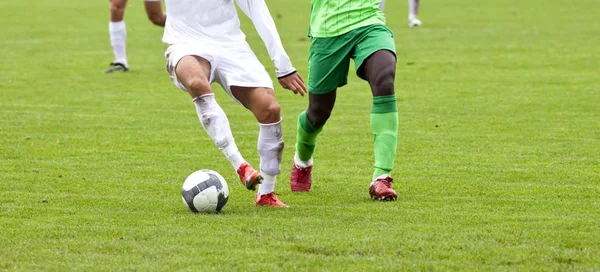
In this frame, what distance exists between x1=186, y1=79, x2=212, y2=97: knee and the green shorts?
3.37 ft

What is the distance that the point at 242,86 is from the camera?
7.27 m

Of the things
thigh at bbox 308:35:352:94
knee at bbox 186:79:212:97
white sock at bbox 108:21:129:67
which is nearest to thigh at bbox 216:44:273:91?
knee at bbox 186:79:212:97

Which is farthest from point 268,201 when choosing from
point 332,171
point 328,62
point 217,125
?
point 332,171

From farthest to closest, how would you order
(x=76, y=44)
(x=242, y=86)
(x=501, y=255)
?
(x=76, y=44) → (x=242, y=86) → (x=501, y=255)

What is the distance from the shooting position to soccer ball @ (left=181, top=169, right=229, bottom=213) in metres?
6.93

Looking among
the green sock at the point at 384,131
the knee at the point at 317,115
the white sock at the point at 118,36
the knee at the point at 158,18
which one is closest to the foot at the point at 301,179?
the knee at the point at 317,115

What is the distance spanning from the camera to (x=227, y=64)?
288 inches

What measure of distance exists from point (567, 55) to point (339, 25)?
35.5ft

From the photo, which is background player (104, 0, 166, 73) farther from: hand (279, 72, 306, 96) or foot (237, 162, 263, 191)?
foot (237, 162, 263, 191)

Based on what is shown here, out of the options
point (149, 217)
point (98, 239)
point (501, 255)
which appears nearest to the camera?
point (501, 255)

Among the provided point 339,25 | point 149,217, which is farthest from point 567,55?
point 149,217

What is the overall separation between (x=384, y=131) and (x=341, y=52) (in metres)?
0.66

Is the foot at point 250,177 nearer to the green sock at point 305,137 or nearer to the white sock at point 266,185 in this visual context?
the white sock at point 266,185

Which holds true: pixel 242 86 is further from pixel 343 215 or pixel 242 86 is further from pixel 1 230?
pixel 1 230
